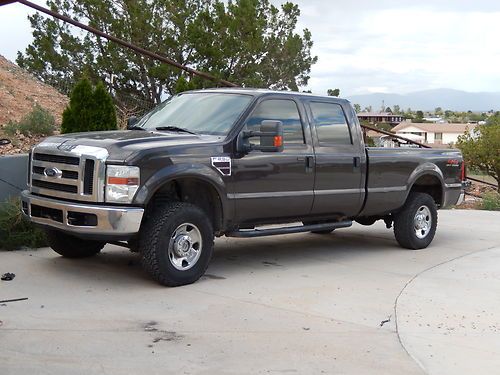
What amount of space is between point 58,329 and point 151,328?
0.71m

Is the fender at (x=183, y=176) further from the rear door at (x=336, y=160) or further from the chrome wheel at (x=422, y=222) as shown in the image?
the chrome wheel at (x=422, y=222)

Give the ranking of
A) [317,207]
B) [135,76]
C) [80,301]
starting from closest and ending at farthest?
[80,301]
[317,207]
[135,76]

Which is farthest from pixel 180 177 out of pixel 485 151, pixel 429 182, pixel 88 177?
pixel 485 151

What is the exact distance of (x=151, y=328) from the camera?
5.35 m

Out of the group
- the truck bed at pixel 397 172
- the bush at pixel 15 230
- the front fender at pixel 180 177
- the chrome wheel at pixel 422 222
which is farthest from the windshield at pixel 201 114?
the chrome wheel at pixel 422 222

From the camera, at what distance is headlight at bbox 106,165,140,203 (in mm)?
6160

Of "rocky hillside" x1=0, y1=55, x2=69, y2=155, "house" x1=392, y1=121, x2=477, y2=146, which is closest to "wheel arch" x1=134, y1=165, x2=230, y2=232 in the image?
"rocky hillside" x1=0, y1=55, x2=69, y2=155

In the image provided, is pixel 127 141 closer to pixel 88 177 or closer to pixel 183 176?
pixel 88 177

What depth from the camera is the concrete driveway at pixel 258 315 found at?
473 centimetres

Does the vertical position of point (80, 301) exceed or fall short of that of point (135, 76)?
it falls short

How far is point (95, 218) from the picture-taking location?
6172 mm

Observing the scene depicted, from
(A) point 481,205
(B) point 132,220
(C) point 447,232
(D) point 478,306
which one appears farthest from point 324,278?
(A) point 481,205

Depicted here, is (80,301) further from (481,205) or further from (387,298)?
(481,205)

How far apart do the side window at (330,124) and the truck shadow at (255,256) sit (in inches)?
59.3
